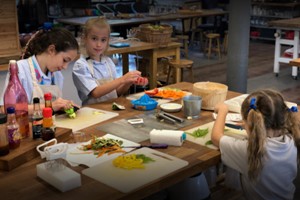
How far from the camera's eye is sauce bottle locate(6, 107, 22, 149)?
1834 mm

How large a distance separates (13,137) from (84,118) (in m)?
0.61

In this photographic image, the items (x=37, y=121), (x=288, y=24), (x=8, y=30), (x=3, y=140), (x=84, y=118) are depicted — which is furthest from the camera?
(x=288, y=24)

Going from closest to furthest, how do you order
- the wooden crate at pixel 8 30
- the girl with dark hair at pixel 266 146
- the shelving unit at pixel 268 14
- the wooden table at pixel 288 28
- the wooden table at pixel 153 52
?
1. the girl with dark hair at pixel 266 146
2. the wooden crate at pixel 8 30
3. the wooden table at pixel 153 52
4. the wooden table at pixel 288 28
5. the shelving unit at pixel 268 14

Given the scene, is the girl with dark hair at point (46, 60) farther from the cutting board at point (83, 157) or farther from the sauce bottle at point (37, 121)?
the cutting board at point (83, 157)

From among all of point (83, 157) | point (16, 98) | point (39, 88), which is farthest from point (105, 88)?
point (83, 157)

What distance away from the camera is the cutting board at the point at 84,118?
2.29 metres

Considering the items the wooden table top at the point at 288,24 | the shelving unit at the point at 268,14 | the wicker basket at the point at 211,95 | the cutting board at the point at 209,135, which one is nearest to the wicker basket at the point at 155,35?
the wooden table top at the point at 288,24

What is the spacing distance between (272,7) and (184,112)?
341 inches

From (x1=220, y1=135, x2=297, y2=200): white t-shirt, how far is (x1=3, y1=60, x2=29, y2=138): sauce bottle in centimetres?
90

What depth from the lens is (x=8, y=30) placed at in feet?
14.1

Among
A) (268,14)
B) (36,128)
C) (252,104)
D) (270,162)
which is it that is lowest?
(270,162)

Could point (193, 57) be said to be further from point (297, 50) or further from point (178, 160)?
point (178, 160)

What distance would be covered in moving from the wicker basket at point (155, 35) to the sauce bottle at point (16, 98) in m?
3.39

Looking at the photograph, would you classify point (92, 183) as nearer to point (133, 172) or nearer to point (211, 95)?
point (133, 172)
